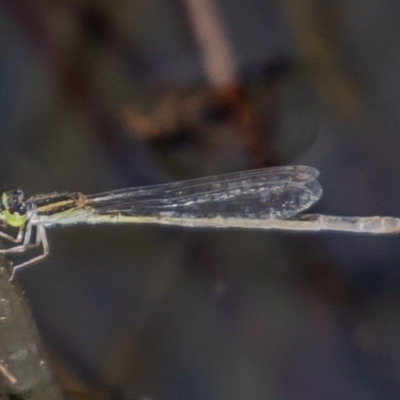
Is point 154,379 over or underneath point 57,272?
underneath

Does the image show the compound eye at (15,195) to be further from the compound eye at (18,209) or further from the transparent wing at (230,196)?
the transparent wing at (230,196)

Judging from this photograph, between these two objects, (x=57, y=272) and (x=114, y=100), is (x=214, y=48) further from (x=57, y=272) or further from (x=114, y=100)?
(x=57, y=272)

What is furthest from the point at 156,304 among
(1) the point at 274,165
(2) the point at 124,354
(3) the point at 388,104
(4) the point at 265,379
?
(3) the point at 388,104

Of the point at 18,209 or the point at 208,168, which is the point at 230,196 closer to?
the point at 208,168

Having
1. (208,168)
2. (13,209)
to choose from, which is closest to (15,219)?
(13,209)

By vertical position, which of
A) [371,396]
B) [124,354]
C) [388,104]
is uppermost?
[388,104]

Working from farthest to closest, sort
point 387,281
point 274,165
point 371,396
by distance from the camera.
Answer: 1. point 274,165
2. point 387,281
3. point 371,396

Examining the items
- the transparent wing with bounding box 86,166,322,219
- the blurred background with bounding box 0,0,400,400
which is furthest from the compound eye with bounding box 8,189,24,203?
the transparent wing with bounding box 86,166,322,219
